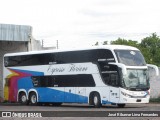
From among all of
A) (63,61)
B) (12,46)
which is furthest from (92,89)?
(12,46)

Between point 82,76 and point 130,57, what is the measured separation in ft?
11.1

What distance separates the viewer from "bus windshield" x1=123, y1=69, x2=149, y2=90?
2892 centimetres

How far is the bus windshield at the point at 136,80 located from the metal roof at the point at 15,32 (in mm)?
13326

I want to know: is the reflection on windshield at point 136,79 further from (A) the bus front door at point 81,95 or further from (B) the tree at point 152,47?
(B) the tree at point 152,47

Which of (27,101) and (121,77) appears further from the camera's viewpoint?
(27,101)

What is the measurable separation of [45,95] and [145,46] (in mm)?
66141

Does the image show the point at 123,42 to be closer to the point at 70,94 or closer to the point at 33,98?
the point at 33,98

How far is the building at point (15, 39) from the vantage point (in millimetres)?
39156

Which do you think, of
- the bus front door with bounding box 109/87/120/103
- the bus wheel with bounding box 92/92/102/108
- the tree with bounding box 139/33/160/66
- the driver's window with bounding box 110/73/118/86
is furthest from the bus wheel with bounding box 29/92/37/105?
the tree with bounding box 139/33/160/66

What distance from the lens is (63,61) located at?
3241cm

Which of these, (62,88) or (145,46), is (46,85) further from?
(145,46)

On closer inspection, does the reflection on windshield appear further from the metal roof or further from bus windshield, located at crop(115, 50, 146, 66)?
the metal roof

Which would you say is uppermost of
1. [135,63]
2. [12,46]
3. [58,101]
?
[12,46]

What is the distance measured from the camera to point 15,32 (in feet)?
130
